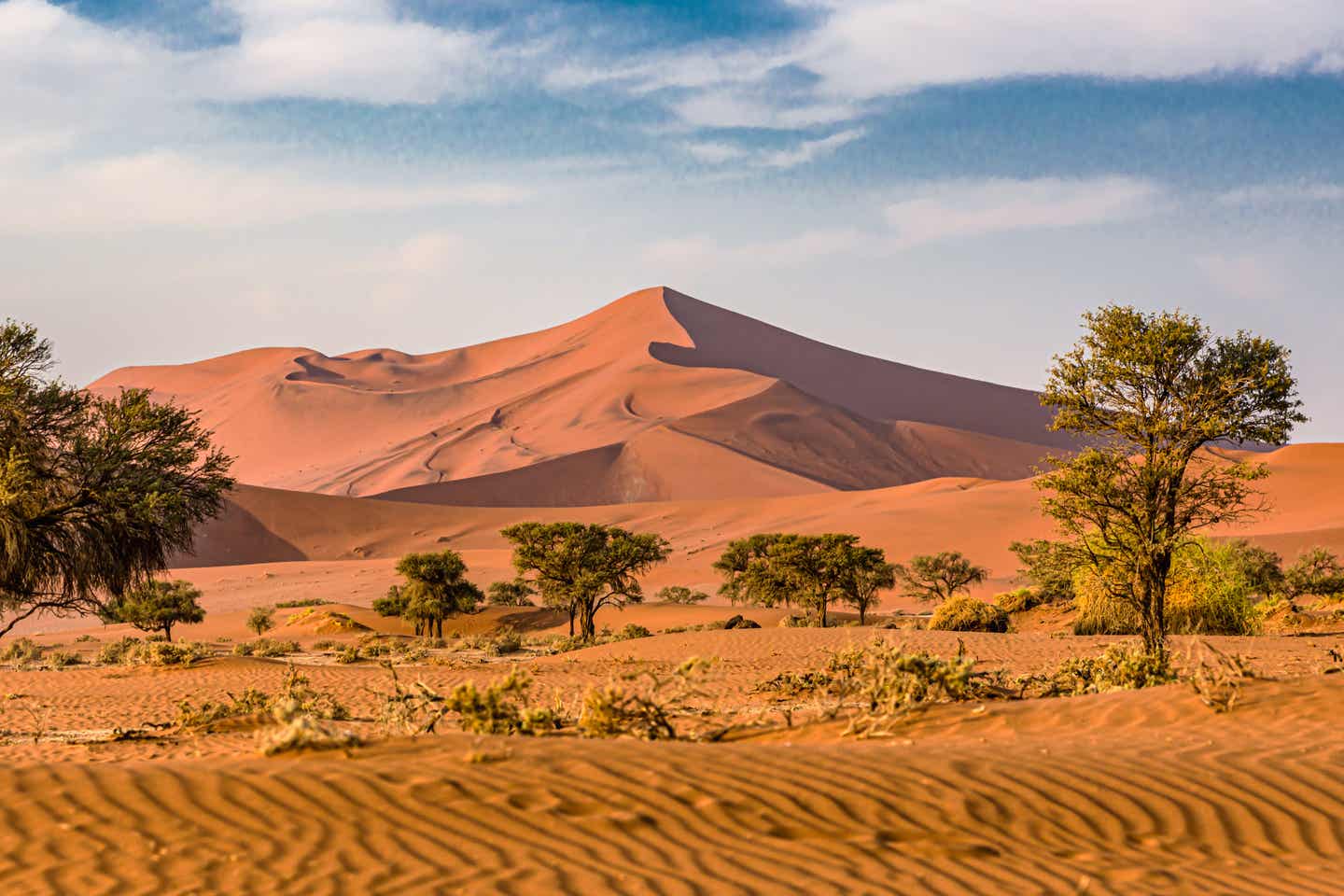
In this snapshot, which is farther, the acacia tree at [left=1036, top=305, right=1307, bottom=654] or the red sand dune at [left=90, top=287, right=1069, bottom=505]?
the red sand dune at [left=90, top=287, right=1069, bottom=505]

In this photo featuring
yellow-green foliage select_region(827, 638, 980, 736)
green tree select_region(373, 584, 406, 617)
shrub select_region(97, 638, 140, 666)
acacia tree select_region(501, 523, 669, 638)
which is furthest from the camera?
green tree select_region(373, 584, 406, 617)

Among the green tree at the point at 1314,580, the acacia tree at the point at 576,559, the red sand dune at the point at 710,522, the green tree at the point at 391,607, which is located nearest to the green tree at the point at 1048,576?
the green tree at the point at 1314,580

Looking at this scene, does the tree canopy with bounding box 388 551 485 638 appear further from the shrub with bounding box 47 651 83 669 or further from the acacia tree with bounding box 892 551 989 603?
the acacia tree with bounding box 892 551 989 603

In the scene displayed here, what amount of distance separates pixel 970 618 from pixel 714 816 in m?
28.0

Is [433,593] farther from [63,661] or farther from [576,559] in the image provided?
[63,661]

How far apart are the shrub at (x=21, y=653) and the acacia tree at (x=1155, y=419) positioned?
27.7 meters

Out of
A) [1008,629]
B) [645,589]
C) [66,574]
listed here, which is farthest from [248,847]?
[645,589]

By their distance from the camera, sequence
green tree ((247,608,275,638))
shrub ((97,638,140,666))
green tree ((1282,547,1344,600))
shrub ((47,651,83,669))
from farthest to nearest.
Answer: green tree ((247,608,275,638)), green tree ((1282,547,1344,600)), shrub ((97,638,140,666)), shrub ((47,651,83,669))

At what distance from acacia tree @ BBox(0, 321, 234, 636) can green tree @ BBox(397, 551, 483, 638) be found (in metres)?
23.0

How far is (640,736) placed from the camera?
358 inches

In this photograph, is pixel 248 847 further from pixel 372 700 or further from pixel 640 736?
pixel 372 700

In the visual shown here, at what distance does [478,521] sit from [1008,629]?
235 feet

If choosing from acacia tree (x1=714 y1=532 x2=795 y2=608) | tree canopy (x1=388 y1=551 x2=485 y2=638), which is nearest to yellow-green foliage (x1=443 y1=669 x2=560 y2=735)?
acacia tree (x1=714 y1=532 x2=795 y2=608)

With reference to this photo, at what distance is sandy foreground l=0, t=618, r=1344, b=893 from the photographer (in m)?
5.77
